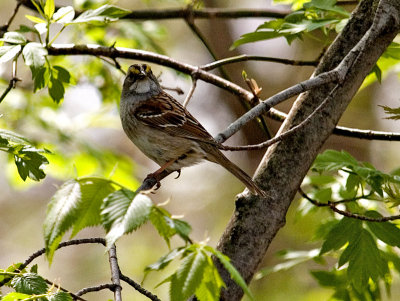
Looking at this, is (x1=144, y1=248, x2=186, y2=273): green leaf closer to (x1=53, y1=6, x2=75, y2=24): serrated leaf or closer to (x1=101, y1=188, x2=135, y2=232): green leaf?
(x1=101, y1=188, x2=135, y2=232): green leaf

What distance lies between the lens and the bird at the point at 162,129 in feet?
11.9

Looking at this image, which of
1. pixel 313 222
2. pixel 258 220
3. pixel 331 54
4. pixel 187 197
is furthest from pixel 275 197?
pixel 187 197

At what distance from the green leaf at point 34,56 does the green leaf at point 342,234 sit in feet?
5.05

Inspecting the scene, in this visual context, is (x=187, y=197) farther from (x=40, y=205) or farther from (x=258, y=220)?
(x=258, y=220)

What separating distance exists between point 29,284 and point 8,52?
1.00 meters

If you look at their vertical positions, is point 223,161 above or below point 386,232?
above

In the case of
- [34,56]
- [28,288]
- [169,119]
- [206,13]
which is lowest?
[28,288]

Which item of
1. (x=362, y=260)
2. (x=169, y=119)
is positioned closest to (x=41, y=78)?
(x=169, y=119)

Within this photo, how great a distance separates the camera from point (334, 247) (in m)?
2.84

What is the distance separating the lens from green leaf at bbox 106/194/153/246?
1.57 meters

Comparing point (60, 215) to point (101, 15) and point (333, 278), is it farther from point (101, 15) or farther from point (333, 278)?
point (333, 278)

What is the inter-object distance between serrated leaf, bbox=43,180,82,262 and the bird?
1.70 m

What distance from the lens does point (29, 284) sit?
6.52 feet

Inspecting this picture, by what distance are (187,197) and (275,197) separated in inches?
281
